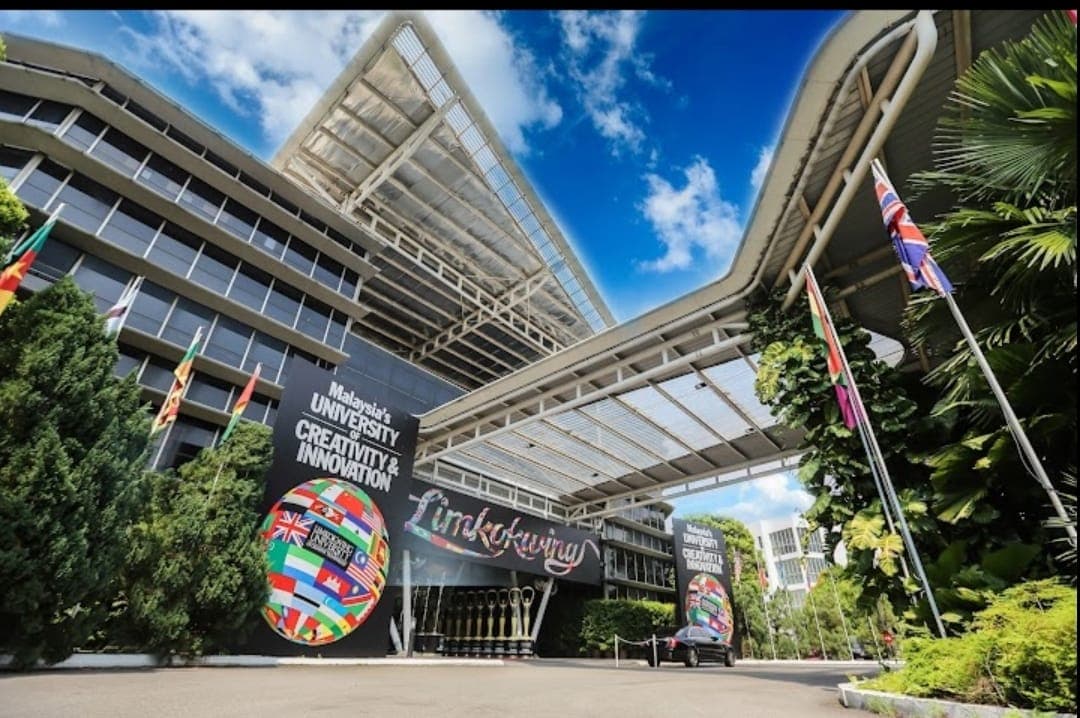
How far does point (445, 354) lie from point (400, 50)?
1566 centimetres

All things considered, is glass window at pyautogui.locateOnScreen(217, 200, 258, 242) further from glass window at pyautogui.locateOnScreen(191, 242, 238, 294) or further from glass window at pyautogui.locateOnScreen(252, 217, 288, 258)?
glass window at pyautogui.locateOnScreen(191, 242, 238, 294)

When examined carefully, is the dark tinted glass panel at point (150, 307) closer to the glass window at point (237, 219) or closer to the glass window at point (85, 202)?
the glass window at point (85, 202)

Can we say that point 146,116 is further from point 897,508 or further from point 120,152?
point 897,508

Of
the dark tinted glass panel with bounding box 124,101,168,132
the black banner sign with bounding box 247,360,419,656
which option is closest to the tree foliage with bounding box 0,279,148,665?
the black banner sign with bounding box 247,360,419,656

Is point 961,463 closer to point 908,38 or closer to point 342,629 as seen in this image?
point 908,38

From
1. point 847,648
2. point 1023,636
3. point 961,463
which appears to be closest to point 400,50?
point 961,463

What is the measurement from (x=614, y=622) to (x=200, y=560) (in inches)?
687

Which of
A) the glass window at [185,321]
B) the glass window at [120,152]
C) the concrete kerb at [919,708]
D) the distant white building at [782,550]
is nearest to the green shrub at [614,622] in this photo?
the concrete kerb at [919,708]

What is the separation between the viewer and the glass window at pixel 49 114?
16.4m

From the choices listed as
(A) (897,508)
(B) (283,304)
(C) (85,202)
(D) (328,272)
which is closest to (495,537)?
(B) (283,304)

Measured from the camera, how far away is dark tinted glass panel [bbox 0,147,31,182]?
15.4 meters

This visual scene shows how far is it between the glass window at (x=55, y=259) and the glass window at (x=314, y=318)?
7.08 m

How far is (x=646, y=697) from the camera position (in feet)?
21.4

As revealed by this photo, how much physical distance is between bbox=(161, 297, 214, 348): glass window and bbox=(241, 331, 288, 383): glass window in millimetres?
1657
